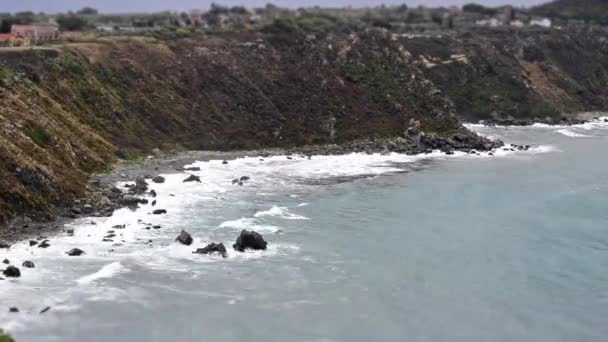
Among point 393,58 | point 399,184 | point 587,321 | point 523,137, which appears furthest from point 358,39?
point 587,321

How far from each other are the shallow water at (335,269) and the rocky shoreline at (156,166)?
165 cm

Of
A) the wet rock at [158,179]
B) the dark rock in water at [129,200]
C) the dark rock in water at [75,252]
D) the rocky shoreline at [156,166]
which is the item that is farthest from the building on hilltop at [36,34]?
the dark rock in water at [75,252]

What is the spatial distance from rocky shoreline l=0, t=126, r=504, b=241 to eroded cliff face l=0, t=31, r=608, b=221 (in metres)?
1.17

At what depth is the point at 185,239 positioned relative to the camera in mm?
42281

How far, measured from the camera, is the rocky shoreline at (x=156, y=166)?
44.0 m

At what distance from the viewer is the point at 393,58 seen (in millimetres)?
99500

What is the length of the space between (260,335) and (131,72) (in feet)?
179

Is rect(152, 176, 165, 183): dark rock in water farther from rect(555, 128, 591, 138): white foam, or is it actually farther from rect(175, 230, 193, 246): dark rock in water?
rect(555, 128, 591, 138): white foam

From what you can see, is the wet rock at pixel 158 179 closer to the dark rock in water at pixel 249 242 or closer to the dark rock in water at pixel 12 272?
the dark rock in water at pixel 249 242

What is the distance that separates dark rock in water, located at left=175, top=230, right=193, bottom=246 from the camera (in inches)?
1663

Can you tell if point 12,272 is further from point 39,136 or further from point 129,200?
point 39,136

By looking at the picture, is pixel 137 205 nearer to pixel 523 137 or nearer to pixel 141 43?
pixel 141 43

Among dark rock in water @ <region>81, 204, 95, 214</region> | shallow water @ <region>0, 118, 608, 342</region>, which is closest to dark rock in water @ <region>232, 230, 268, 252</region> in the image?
shallow water @ <region>0, 118, 608, 342</region>

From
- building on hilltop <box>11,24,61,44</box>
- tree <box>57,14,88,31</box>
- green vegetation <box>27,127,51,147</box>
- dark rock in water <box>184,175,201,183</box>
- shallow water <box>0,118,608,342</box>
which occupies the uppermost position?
tree <box>57,14,88,31</box>
